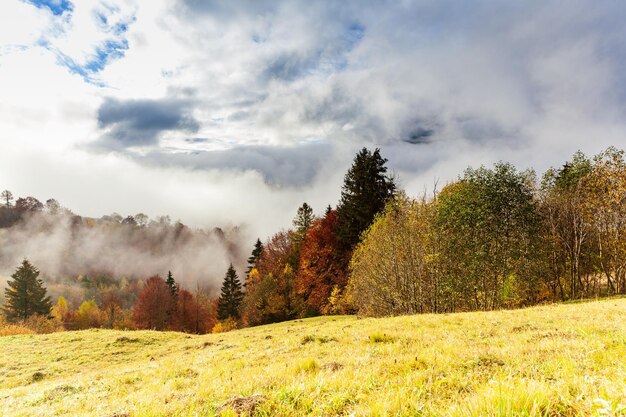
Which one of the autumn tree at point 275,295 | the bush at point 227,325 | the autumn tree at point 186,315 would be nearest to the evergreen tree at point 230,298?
the bush at point 227,325

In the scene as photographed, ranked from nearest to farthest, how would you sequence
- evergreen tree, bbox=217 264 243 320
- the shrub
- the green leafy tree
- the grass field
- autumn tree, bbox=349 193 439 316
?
the grass field
the shrub
the green leafy tree
autumn tree, bbox=349 193 439 316
evergreen tree, bbox=217 264 243 320

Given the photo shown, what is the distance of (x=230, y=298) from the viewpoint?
92.9 m

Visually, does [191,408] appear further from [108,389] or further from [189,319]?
[189,319]

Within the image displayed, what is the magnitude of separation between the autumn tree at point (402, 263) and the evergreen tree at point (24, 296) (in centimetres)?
9964

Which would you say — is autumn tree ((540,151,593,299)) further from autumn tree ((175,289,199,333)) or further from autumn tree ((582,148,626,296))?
autumn tree ((175,289,199,333))

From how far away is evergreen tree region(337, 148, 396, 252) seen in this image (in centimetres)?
5669

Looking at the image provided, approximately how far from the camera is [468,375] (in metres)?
5.18

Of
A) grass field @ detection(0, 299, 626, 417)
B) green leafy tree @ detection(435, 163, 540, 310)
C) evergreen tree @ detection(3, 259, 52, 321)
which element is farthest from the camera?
evergreen tree @ detection(3, 259, 52, 321)

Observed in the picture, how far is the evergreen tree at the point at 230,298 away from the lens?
91375mm

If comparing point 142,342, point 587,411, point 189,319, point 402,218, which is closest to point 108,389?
point 587,411

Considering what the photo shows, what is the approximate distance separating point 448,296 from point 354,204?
24.3 meters

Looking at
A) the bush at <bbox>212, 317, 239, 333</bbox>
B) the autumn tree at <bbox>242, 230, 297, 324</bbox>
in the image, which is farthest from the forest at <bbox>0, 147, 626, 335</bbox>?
the bush at <bbox>212, 317, 239, 333</bbox>

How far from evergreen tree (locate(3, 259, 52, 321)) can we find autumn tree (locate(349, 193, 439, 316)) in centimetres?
9964

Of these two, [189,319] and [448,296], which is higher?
[448,296]
